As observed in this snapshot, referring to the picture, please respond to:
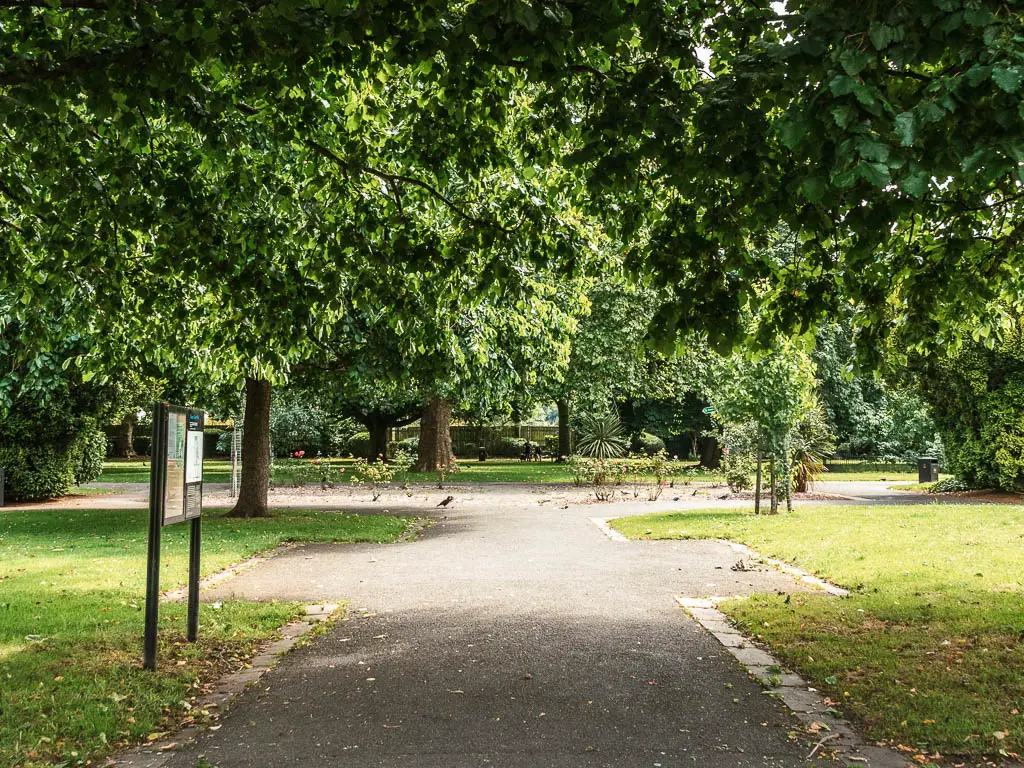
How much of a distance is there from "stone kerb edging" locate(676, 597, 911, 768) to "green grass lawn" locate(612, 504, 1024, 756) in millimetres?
127

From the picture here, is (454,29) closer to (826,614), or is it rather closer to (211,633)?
(211,633)

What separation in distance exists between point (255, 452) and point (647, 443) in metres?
25.6

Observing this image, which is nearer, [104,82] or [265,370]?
[104,82]

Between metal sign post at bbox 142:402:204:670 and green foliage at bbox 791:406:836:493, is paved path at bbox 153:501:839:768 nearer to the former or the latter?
metal sign post at bbox 142:402:204:670

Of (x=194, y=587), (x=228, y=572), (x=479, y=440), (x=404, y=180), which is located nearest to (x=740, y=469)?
(x=228, y=572)

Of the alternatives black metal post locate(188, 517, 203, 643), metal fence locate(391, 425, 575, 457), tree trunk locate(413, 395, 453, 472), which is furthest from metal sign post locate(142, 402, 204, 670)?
metal fence locate(391, 425, 575, 457)

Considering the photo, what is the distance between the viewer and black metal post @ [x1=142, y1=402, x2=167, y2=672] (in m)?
5.78

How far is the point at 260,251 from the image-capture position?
771 centimetres

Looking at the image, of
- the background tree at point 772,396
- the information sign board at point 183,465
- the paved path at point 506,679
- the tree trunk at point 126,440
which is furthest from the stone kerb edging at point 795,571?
the tree trunk at point 126,440

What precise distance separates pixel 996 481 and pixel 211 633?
21109 mm

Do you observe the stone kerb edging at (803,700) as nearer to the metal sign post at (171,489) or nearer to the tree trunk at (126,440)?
the metal sign post at (171,489)

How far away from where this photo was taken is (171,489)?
600 cm

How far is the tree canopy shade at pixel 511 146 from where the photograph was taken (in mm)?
3914

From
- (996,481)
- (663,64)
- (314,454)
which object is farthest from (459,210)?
(314,454)
